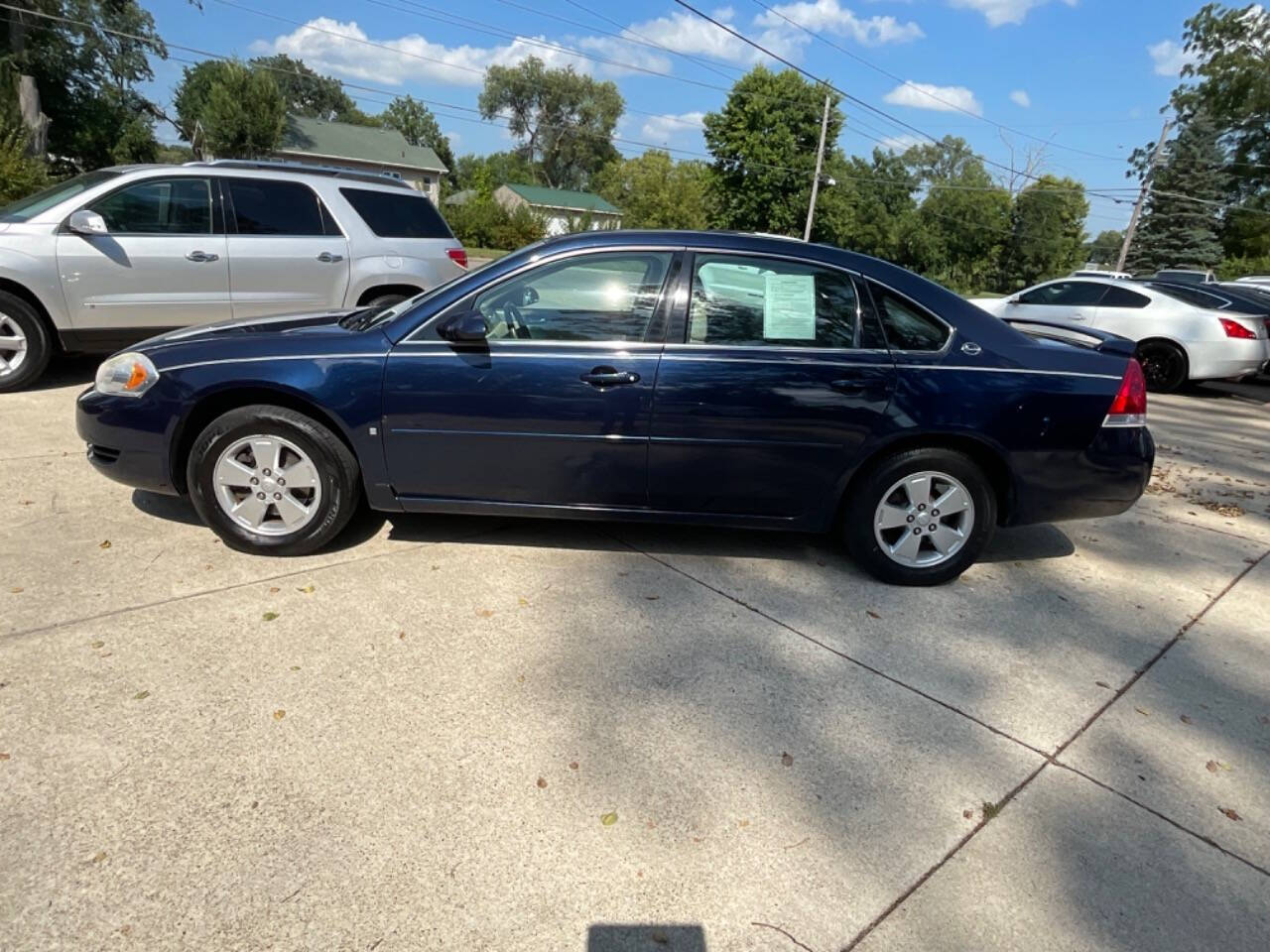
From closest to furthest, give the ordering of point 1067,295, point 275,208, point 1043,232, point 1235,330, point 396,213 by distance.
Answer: point 275,208 < point 396,213 < point 1235,330 < point 1067,295 < point 1043,232

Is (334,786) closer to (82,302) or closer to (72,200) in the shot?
(82,302)

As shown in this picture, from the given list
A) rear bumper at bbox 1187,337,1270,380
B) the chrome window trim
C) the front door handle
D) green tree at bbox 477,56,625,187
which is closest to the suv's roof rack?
the chrome window trim

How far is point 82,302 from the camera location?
20.6 feet

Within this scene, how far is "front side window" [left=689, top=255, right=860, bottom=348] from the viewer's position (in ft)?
12.3

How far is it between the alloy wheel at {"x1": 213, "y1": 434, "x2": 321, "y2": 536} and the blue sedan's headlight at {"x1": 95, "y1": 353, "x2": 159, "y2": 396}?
0.50m

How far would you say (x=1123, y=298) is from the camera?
36.4ft

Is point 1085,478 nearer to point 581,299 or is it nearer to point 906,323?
point 906,323

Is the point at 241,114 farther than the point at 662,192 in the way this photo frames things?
No

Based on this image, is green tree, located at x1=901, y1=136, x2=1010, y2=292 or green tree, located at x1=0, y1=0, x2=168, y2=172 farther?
green tree, located at x1=901, y1=136, x2=1010, y2=292

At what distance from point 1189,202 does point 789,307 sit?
5987 cm

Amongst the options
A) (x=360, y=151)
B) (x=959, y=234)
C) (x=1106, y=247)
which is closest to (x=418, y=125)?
(x=360, y=151)

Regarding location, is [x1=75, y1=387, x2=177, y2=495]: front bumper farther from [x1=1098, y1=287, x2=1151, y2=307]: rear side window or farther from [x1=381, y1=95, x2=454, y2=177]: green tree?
[x1=381, y1=95, x2=454, y2=177]: green tree

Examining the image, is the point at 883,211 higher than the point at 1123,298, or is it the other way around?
the point at 883,211

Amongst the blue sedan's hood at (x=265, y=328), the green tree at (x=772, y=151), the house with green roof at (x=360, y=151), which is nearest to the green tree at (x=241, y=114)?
the house with green roof at (x=360, y=151)
